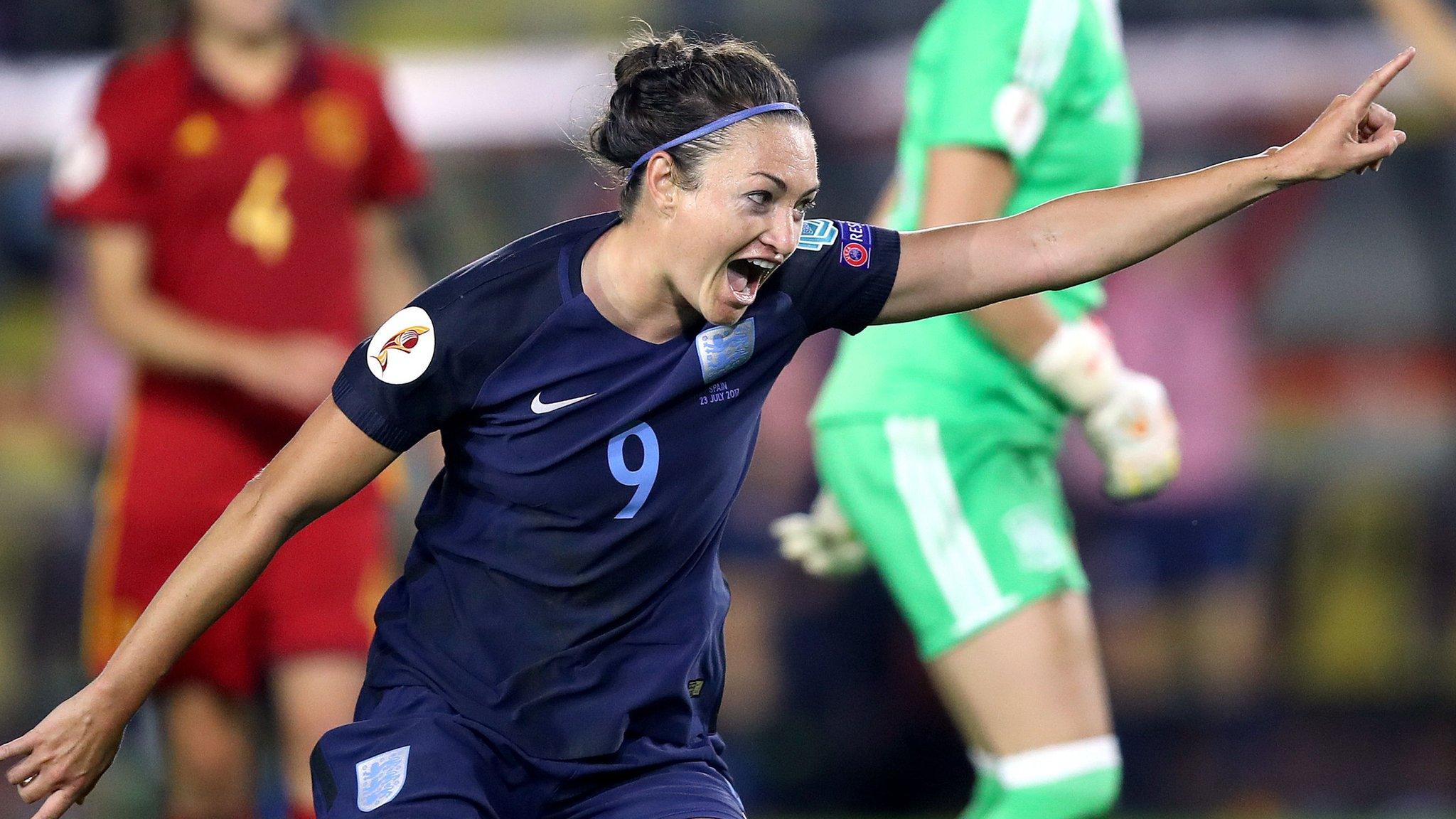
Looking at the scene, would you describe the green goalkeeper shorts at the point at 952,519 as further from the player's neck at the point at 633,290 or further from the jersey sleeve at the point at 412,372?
the jersey sleeve at the point at 412,372

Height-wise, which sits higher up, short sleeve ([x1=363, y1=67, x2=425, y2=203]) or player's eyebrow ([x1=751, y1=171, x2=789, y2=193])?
short sleeve ([x1=363, y1=67, x2=425, y2=203])

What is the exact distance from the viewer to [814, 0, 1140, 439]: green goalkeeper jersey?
10.3 feet

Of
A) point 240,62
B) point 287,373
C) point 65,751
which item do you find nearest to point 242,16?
point 240,62

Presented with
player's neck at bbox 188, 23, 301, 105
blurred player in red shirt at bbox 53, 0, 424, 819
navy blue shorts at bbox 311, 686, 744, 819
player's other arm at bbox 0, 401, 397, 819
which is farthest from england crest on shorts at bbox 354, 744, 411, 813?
player's neck at bbox 188, 23, 301, 105

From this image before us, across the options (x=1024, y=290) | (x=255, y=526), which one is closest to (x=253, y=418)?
(x=255, y=526)

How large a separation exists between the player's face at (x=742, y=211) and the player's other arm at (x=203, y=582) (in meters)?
0.50

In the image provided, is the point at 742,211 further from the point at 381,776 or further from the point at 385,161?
the point at 385,161

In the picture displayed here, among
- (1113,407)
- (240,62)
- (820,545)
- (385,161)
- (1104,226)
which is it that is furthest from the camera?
(385,161)

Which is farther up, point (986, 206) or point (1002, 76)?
point (1002, 76)

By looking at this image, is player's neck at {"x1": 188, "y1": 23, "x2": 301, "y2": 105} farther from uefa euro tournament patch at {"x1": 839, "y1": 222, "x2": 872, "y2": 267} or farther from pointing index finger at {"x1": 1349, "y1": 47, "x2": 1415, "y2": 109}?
pointing index finger at {"x1": 1349, "y1": 47, "x2": 1415, "y2": 109}

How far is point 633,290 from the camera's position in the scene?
2416 mm

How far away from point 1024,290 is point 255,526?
3.78ft

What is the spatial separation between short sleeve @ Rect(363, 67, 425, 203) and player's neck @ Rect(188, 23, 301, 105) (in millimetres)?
232

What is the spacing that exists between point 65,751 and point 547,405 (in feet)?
2.62
